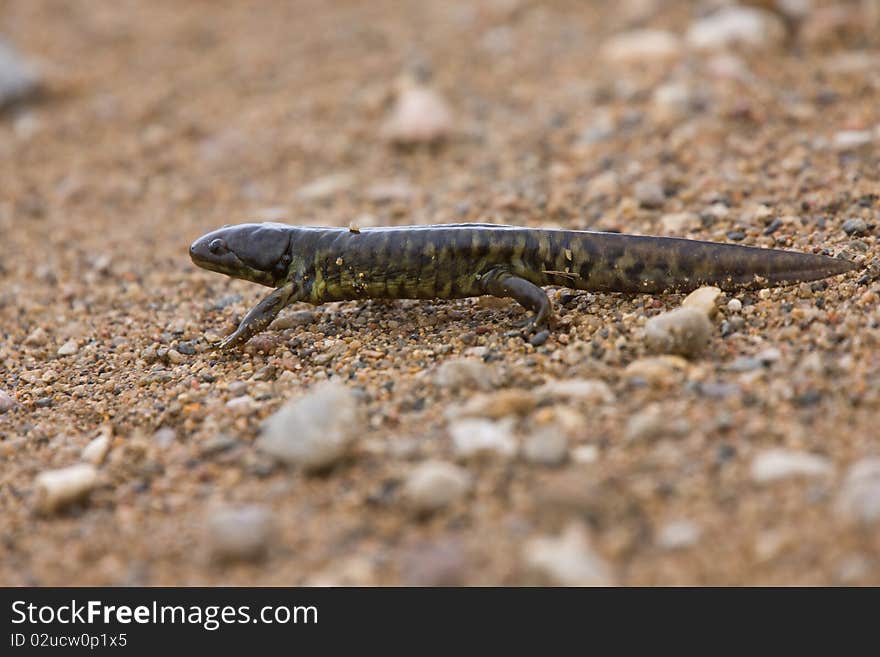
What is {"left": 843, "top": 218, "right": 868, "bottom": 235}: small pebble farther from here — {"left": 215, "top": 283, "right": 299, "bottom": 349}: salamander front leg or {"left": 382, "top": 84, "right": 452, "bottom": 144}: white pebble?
{"left": 382, "top": 84, "right": 452, "bottom": 144}: white pebble

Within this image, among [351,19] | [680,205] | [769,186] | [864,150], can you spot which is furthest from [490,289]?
[351,19]

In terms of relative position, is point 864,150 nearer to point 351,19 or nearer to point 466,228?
point 466,228

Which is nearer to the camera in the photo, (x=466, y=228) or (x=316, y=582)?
(x=316, y=582)

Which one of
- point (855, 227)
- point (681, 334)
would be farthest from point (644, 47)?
point (681, 334)

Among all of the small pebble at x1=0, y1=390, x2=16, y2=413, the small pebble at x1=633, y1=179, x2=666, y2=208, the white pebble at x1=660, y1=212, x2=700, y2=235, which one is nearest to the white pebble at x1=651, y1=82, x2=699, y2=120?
the small pebble at x1=633, y1=179, x2=666, y2=208

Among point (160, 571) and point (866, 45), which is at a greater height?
point (866, 45)
